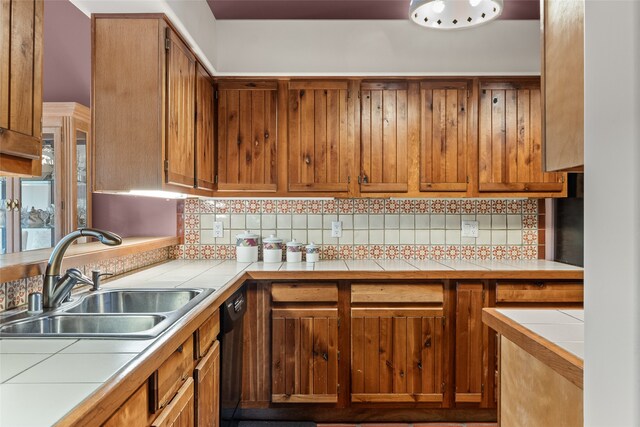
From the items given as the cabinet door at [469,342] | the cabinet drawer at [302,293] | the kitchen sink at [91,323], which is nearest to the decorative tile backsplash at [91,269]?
the kitchen sink at [91,323]

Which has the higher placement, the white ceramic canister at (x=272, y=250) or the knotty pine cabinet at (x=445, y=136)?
the knotty pine cabinet at (x=445, y=136)

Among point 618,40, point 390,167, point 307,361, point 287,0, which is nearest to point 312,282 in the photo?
point 307,361

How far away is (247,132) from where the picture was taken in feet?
8.84

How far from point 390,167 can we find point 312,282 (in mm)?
912

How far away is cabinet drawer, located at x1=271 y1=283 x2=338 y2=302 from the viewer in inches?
96.2

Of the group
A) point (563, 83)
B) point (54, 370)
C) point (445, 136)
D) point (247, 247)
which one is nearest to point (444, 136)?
point (445, 136)

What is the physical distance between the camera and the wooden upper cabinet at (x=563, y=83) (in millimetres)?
869

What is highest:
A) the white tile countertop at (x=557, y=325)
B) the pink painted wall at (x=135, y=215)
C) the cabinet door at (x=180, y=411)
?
the pink painted wall at (x=135, y=215)

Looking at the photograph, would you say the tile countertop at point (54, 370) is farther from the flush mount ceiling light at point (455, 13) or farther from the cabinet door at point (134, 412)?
the flush mount ceiling light at point (455, 13)

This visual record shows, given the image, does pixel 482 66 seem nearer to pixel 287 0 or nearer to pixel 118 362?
pixel 287 0

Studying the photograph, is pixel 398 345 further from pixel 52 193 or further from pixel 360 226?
pixel 52 193

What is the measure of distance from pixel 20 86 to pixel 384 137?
202 centimetres

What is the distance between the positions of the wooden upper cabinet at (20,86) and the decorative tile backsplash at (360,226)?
1.81 meters

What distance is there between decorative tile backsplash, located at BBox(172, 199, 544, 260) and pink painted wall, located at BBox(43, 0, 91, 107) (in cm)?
130
